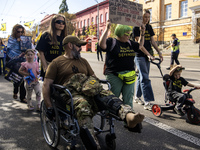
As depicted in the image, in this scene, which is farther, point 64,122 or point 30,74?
point 30,74

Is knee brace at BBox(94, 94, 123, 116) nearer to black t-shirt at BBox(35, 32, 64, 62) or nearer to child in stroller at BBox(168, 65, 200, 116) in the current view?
black t-shirt at BBox(35, 32, 64, 62)

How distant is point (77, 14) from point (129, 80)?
7005cm

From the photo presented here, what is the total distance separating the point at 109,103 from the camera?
2537mm

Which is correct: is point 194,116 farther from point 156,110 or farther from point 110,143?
point 110,143

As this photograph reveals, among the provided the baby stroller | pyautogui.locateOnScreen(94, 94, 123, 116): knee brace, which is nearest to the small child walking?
pyautogui.locateOnScreen(94, 94, 123, 116): knee brace

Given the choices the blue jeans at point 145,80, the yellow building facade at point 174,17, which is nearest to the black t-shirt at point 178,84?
the blue jeans at point 145,80

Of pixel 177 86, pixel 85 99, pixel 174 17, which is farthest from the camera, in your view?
pixel 174 17

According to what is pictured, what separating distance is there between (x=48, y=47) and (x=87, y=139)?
2.35 m

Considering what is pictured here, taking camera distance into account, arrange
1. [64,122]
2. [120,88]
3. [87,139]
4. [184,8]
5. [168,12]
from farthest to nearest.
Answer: [168,12], [184,8], [120,88], [64,122], [87,139]

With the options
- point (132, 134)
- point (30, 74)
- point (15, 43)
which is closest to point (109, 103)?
point (132, 134)

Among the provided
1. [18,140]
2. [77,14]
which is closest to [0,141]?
[18,140]

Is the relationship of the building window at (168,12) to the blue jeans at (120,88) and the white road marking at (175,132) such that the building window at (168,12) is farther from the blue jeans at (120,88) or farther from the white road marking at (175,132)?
the blue jeans at (120,88)

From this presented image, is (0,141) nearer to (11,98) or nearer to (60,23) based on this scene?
(60,23)

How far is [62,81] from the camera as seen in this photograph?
3.08m
